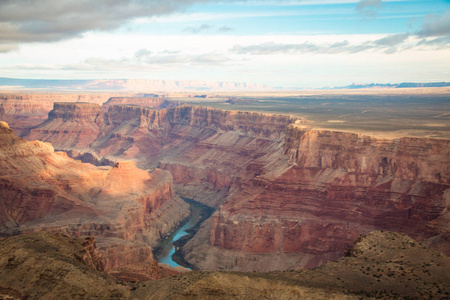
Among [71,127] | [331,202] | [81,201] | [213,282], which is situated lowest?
[81,201]

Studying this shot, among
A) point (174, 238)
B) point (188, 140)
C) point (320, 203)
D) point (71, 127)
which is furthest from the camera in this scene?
point (71, 127)

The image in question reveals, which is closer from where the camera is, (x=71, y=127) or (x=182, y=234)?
(x=182, y=234)

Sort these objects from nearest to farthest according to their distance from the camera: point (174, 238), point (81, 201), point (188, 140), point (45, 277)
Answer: point (45, 277), point (81, 201), point (174, 238), point (188, 140)

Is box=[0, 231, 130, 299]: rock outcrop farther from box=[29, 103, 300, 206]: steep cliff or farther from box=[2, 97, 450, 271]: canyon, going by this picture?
box=[29, 103, 300, 206]: steep cliff

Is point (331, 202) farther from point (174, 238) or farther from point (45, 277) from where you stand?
point (45, 277)

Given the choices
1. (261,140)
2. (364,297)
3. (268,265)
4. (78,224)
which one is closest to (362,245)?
(364,297)

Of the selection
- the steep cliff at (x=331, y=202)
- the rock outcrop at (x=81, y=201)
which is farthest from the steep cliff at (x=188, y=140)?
the rock outcrop at (x=81, y=201)

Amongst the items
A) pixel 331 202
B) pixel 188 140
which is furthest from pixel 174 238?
pixel 188 140

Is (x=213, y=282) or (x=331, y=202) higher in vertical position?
(x=213, y=282)
